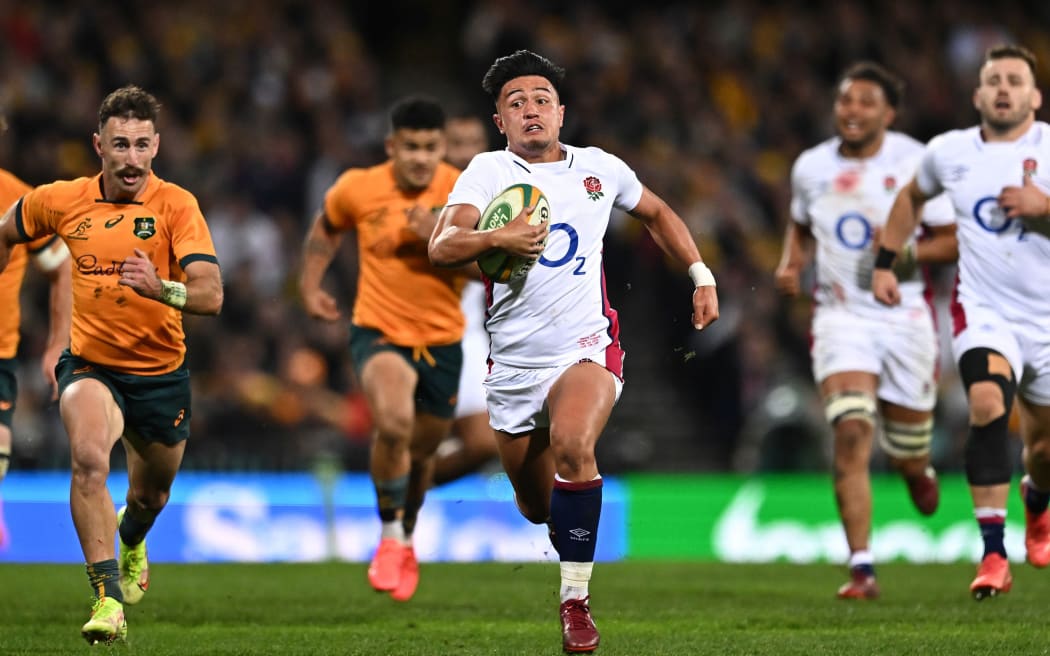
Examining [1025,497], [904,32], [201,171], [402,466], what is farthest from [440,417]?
[904,32]

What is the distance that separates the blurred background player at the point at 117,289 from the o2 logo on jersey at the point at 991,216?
442 centimetres

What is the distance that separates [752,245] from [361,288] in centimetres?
944

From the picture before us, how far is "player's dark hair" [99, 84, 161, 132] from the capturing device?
7660 mm

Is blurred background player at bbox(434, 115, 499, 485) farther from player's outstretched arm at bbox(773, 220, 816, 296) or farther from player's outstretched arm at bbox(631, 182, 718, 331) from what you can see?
player's outstretched arm at bbox(631, 182, 718, 331)

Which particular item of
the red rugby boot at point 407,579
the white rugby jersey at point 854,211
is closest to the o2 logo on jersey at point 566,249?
the red rugby boot at point 407,579

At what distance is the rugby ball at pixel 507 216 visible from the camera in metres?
7.06

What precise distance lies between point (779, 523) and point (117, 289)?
8483 mm

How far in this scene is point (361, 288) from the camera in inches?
404

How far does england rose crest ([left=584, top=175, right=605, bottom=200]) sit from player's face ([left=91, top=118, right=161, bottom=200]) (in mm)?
2109

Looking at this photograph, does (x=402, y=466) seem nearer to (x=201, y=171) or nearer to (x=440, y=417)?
(x=440, y=417)

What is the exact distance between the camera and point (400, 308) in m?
10.1

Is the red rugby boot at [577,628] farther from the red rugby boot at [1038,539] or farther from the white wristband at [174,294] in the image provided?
the red rugby boot at [1038,539]

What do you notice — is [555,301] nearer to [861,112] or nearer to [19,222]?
[19,222]

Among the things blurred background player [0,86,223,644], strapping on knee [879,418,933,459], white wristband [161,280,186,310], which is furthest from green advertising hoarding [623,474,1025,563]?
white wristband [161,280,186,310]
